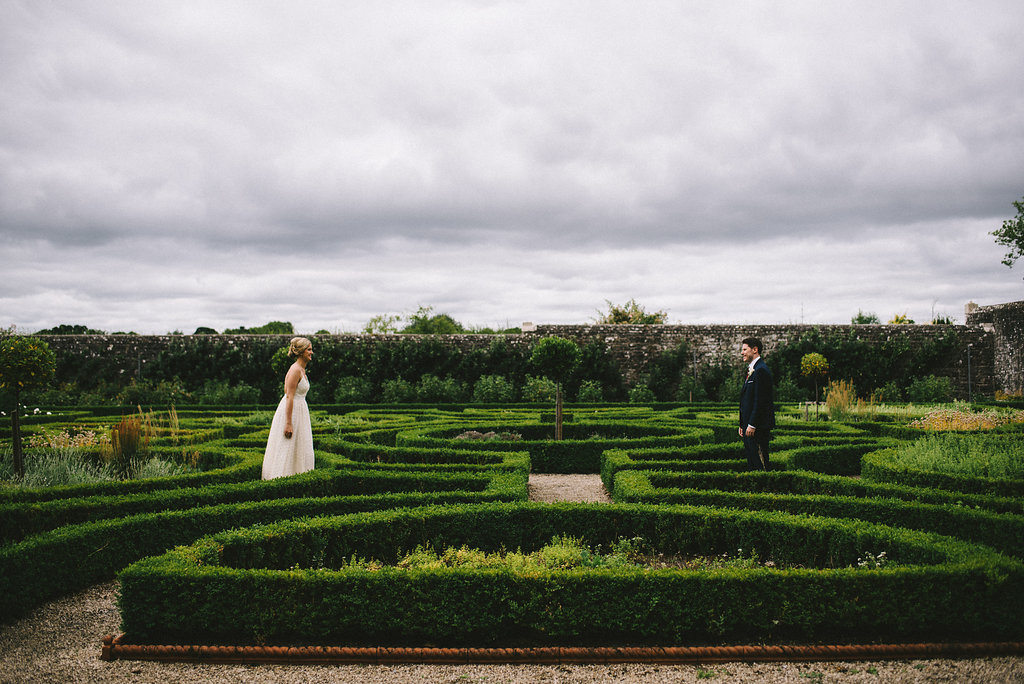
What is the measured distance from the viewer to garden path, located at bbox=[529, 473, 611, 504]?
7.68 meters

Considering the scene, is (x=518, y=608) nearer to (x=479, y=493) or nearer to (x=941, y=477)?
A: (x=479, y=493)

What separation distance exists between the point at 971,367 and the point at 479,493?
2130 cm

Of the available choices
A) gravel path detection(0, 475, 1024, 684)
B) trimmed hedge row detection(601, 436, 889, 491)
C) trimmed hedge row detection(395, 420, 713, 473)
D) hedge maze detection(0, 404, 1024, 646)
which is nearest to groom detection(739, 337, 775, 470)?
trimmed hedge row detection(601, 436, 889, 491)

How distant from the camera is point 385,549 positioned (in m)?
5.04

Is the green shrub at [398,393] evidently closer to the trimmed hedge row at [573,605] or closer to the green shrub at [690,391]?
the green shrub at [690,391]

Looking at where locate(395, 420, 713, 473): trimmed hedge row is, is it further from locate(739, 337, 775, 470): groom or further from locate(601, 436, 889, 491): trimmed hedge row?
locate(739, 337, 775, 470): groom

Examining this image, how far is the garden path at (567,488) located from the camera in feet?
25.2

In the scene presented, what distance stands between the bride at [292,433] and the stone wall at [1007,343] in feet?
73.5

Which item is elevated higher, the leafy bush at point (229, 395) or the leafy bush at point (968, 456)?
the leafy bush at point (229, 395)

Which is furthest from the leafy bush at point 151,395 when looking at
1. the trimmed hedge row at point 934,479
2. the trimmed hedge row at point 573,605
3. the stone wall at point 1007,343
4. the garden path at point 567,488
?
the stone wall at point 1007,343

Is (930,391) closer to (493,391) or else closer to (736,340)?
(736,340)

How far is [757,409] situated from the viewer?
7152mm

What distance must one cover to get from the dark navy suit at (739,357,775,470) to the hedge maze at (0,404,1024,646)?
0.44 meters

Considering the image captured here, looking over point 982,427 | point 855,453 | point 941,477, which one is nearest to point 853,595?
point 941,477
